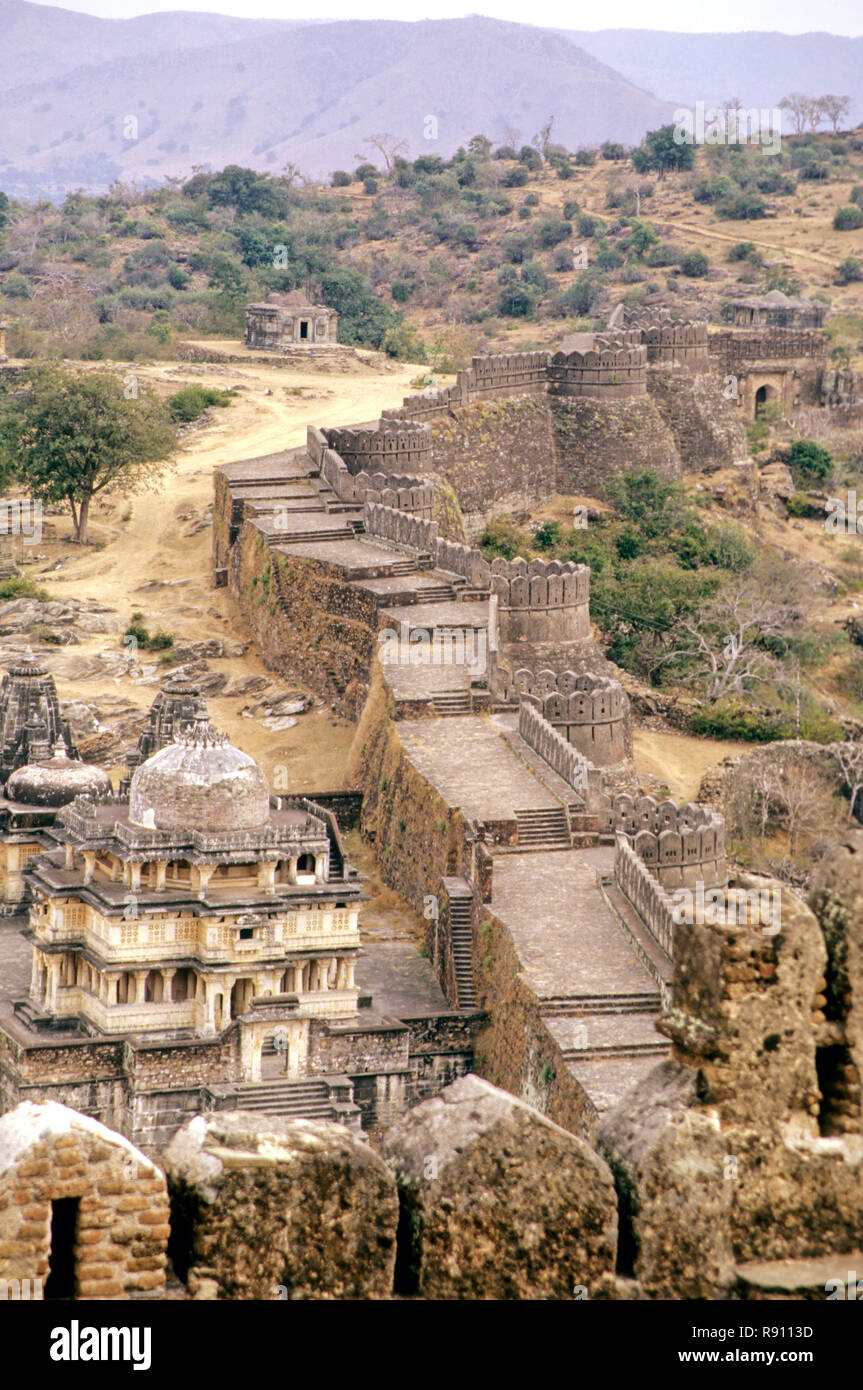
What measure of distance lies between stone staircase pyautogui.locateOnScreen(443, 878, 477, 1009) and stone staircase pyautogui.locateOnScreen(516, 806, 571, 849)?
4.61ft

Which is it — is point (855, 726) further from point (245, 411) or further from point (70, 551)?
point (245, 411)

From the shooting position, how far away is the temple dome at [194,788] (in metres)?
29.0

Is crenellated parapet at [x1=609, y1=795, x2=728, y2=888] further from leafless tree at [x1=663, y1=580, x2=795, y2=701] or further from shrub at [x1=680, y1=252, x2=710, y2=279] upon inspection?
shrub at [x1=680, y1=252, x2=710, y2=279]

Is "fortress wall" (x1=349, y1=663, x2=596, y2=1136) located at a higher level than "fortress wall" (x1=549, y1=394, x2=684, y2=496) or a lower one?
lower

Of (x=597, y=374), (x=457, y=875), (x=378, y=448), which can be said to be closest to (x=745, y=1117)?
(x=457, y=875)

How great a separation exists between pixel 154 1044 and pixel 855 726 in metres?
25.3

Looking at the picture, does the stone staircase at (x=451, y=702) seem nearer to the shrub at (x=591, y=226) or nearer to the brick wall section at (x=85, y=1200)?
the brick wall section at (x=85, y=1200)

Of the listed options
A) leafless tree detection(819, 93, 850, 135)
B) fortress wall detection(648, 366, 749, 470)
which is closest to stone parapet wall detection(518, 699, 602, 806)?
fortress wall detection(648, 366, 749, 470)

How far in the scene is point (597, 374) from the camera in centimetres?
5966

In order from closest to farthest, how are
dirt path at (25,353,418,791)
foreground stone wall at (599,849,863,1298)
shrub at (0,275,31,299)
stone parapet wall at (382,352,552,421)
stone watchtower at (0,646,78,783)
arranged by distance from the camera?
foreground stone wall at (599,849,863,1298), stone watchtower at (0,646,78,783), dirt path at (25,353,418,791), stone parapet wall at (382,352,552,421), shrub at (0,275,31,299)

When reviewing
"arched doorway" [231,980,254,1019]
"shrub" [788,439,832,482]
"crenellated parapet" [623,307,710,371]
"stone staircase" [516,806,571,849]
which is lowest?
"arched doorway" [231,980,254,1019]

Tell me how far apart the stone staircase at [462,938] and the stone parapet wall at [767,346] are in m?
37.9

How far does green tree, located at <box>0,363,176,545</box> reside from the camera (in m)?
54.2

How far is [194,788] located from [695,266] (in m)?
70.1
